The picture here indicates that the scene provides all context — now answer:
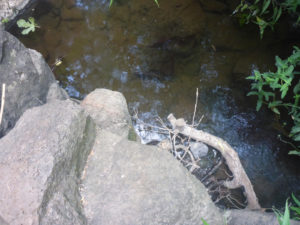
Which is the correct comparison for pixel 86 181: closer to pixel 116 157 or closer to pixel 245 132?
pixel 116 157

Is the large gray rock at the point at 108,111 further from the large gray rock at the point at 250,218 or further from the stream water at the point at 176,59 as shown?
the large gray rock at the point at 250,218

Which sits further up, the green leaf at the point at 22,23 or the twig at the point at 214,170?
the green leaf at the point at 22,23

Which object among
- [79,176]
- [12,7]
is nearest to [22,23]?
[12,7]

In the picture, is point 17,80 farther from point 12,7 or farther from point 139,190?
point 12,7

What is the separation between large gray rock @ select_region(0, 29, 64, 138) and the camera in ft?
8.35

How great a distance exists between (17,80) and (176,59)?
2.23m

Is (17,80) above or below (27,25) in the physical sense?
above

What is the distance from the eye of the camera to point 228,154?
3277mm

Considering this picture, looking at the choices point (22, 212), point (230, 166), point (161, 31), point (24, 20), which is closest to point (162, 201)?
point (22, 212)

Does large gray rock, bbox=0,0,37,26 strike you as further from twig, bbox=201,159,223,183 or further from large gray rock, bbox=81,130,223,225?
twig, bbox=201,159,223,183

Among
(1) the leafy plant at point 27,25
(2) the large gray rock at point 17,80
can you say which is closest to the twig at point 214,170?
(2) the large gray rock at point 17,80

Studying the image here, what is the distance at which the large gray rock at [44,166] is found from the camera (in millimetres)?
1781

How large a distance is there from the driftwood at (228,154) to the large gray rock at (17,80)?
165 cm

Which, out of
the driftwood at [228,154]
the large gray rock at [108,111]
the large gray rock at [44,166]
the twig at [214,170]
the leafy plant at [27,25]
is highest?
the large gray rock at [44,166]
